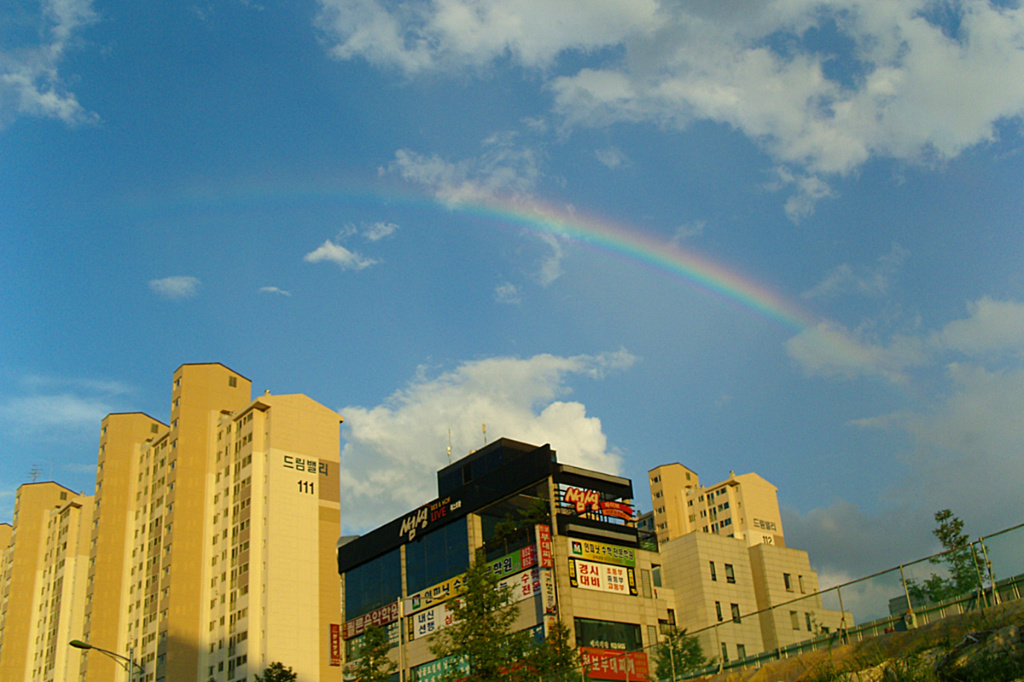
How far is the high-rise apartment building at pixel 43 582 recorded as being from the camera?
136 m

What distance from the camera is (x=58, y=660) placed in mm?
133125

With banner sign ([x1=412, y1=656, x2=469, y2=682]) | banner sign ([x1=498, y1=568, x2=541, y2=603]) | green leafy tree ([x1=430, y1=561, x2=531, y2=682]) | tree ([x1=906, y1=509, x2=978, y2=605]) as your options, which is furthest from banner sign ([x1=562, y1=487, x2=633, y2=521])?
tree ([x1=906, y1=509, x2=978, y2=605])

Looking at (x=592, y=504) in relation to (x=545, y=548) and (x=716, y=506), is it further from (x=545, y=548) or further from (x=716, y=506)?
(x=716, y=506)

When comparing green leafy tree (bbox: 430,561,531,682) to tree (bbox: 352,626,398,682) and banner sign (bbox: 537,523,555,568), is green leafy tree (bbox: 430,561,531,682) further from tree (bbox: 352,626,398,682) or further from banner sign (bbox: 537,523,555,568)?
banner sign (bbox: 537,523,555,568)

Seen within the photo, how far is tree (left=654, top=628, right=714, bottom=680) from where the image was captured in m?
30.2

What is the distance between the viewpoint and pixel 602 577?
242 feet

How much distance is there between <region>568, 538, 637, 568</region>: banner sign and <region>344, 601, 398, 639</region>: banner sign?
21207mm

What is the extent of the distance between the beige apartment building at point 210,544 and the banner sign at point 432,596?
870 inches

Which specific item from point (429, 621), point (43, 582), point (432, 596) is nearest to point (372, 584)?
point (432, 596)

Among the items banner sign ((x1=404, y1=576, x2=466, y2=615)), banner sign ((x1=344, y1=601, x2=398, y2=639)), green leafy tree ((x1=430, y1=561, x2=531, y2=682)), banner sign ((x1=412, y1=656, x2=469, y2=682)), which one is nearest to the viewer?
green leafy tree ((x1=430, y1=561, x2=531, y2=682))

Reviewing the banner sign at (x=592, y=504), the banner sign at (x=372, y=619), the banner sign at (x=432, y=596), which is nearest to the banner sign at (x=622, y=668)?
the banner sign at (x=592, y=504)

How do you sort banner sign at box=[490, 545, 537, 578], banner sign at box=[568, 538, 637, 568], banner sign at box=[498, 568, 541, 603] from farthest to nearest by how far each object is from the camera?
banner sign at box=[568, 538, 637, 568]
banner sign at box=[490, 545, 537, 578]
banner sign at box=[498, 568, 541, 603]

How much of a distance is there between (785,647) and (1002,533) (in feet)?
25.3

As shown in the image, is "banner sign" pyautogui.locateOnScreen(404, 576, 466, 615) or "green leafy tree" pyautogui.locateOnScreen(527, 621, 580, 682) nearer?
→ "green leafy tree" pyautogui.locateOnScreen(527, 621, 580, 682)
